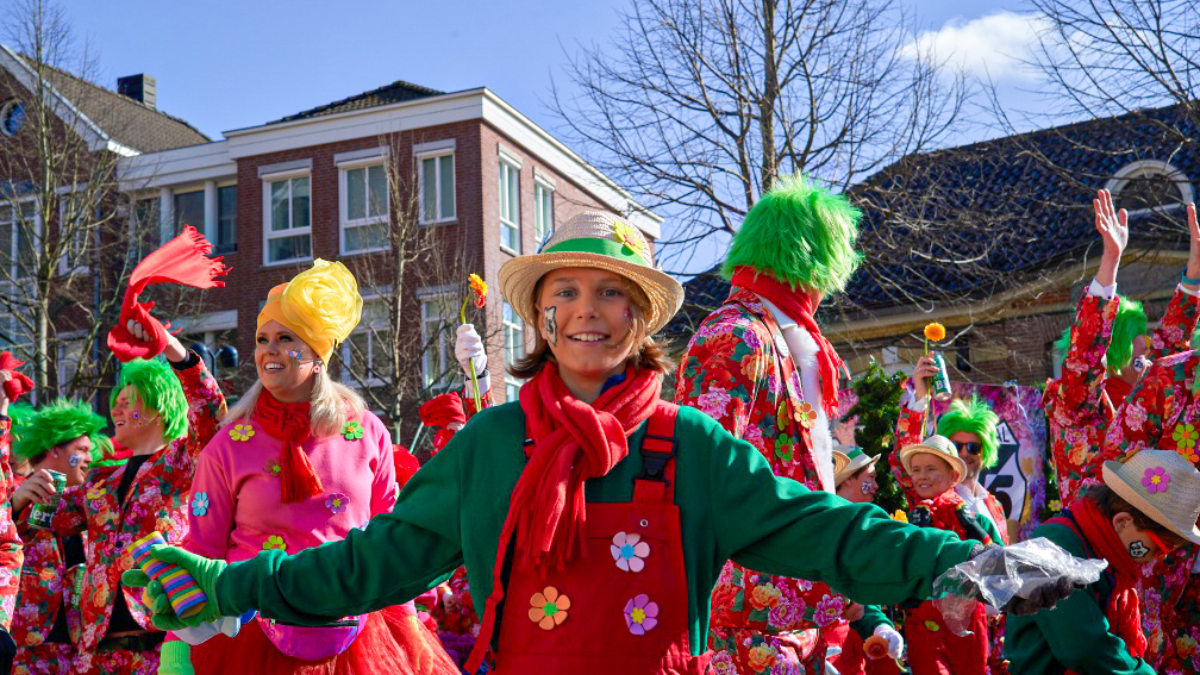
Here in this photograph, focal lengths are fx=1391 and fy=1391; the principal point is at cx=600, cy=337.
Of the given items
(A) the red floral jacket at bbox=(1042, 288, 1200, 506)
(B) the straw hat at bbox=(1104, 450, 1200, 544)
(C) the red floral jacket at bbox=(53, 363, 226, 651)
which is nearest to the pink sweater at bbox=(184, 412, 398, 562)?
(C) the red floral jacket at bbox=(53, 363, 226, 651)

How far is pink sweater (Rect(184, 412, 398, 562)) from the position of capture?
4.99 metres

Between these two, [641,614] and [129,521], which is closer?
[641,614]

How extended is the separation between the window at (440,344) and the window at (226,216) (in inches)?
287

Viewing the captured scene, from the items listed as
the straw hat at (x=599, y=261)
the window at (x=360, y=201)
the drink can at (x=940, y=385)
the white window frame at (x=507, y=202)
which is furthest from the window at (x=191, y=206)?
the straw hat at (x=599, y=261)

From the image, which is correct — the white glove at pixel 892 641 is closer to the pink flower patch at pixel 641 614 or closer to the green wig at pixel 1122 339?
the pink flower patch at pixel 641 614

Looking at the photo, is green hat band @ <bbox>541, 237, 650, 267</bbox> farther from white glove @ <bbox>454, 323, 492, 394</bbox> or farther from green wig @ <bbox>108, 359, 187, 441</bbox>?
green wig @ <bbox>108, 359, 187, 441</bbox>

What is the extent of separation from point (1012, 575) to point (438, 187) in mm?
24196

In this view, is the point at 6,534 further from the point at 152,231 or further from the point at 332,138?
the point at 332,138

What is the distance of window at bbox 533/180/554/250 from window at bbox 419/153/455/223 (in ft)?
7.53

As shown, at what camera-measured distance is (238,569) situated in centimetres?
312

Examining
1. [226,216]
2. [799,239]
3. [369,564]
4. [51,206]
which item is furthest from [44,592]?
[226,216]

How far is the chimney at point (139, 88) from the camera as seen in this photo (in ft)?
113

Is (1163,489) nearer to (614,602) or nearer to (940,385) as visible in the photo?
(614,602)

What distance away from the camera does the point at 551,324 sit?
10.8ft
